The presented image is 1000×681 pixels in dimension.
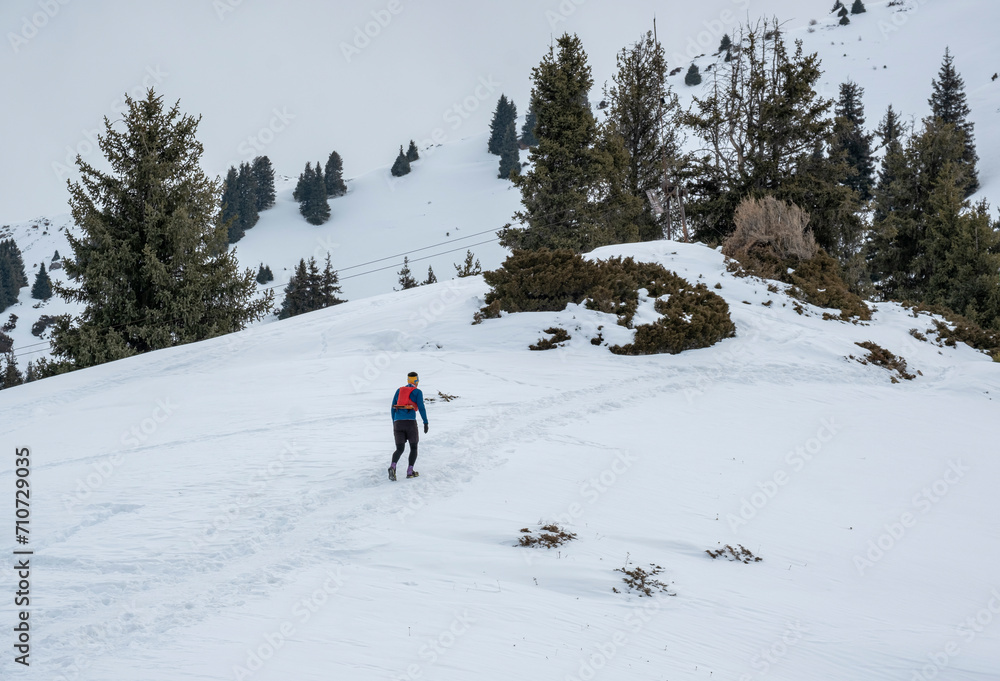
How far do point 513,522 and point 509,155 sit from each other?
87201mm

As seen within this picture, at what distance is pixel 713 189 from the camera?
29344 millimetres

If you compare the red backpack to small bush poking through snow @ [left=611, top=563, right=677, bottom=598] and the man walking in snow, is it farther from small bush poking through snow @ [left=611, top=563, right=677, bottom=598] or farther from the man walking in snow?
small bush poking through snow @ [left=611, top=563, right=677, bottom=598]

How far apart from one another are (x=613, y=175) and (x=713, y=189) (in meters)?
5.44

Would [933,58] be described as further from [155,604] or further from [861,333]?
[155,604]

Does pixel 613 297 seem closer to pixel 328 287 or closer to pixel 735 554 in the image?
pixel 735 554

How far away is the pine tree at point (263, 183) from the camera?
89062mm

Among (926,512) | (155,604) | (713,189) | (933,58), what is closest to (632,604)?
(155,604)

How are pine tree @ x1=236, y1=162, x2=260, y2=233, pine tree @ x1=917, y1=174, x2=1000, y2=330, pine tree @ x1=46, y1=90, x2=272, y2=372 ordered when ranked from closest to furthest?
pine tree @ x1=46, y1=90, x2=272, y2=372 → pine tree @ x1=917, y1=174, x2=1000, y2=330 → pine tree @ x1=236, y1=162, x2=260, y2=233

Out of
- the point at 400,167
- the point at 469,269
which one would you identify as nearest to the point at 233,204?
the point at 400,167

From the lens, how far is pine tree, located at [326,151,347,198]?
299 ft

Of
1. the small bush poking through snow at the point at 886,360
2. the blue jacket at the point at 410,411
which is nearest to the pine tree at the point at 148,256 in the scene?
the blue jacket at the point at 410,411

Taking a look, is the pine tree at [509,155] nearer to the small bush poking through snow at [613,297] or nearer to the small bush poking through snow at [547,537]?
the small bush poking through snow at [613,297]

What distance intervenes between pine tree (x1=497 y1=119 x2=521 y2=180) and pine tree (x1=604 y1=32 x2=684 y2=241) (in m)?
55.0

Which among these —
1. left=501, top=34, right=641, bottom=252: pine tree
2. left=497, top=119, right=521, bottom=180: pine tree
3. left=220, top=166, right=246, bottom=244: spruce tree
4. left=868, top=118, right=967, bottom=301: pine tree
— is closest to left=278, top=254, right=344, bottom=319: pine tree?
left=501, top=34, right=641, bottom=252: pine tree
